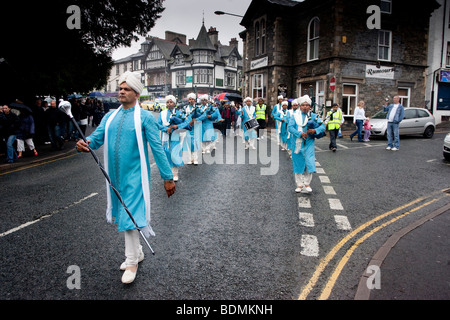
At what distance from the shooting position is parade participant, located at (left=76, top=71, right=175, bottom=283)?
12.2 ft

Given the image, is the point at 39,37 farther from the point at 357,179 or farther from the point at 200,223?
the point at 357,179

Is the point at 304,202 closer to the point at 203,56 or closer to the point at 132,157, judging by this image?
the point at 132,157

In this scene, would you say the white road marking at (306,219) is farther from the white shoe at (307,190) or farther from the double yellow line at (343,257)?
the white shoe at (307,190)

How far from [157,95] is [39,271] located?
70138mm

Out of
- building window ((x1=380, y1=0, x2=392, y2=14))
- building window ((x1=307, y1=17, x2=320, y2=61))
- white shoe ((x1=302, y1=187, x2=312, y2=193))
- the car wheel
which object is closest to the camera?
white shoe ((x1=302, y1=187, x2=312, y2=193))

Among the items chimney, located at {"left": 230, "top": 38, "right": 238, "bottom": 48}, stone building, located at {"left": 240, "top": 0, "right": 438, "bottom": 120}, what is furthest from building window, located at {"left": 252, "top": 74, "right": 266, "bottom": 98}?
chimney, located at {"left": 230, "top": 38, "right": 238, "bottom": 48}

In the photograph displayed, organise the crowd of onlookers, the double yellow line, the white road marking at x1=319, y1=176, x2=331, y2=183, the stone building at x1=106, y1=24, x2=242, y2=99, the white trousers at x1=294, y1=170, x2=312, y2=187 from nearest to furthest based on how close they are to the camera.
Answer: the double yellow line < the white trousers at x1=294, y1=170, x2=312, y2=187 < the white road marking at x1=319, y1=176, x2=331, y2=183 < the crowd of onlookers < the stone building at x1=106, y1=24, x2=242, y2=99

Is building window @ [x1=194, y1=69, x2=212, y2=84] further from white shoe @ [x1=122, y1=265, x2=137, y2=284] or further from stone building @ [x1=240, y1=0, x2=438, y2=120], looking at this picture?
A: white shoe @ [x1=122, y1=265, x2=137, y2=284]

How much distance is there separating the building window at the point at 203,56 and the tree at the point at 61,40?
44919 millimetres

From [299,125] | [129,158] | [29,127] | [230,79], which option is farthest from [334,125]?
[230,79]

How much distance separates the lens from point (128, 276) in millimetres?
3596

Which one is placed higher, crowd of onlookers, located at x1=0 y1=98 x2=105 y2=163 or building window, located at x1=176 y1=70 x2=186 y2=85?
building window, located at x1=176 y1=70 x2=186 y2=85

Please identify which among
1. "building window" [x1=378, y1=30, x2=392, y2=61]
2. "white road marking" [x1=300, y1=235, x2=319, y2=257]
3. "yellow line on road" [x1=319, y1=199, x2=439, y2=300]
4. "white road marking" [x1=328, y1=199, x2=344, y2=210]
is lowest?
"yellow line on road" [x1=319, y1=199, x2=439, y2=300]

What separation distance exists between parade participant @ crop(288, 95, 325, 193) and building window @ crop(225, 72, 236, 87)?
58198mm
